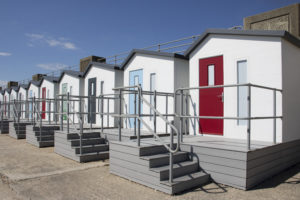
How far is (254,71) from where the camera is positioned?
6.18 metres

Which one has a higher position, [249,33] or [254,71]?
[249,33]

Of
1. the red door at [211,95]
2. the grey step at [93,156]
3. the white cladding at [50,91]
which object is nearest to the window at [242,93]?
the red door at [211,95]

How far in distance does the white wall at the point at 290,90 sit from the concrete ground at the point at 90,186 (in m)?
0.89

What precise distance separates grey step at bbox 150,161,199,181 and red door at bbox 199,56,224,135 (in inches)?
88.0

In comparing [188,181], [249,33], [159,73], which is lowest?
[188,181]

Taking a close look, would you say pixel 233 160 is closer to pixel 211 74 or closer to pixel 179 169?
pixel 179 169

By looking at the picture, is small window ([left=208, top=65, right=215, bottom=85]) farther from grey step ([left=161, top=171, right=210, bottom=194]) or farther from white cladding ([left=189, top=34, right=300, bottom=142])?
grey step ([left=161, top=171, right=210, bottom=194])

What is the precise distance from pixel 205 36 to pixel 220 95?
→ 1.79 metres

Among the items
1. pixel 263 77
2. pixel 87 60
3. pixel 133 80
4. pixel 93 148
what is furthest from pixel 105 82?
pixel 87 60

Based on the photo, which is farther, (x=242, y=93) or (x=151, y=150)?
(x=242, y=93)

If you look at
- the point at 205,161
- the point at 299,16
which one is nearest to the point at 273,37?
the point at 299,16

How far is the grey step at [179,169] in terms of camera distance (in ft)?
14.2

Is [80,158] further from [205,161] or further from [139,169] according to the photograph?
[205,161]

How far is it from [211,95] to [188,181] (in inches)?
128
